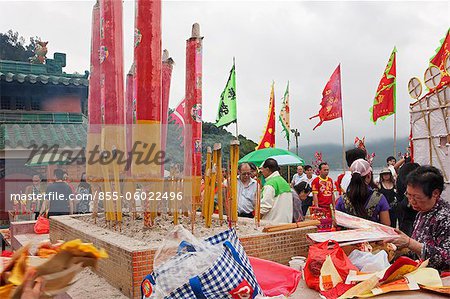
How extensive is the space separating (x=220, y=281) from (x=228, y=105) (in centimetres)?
703

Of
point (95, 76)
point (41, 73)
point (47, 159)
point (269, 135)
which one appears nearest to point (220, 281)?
point (95, 76)

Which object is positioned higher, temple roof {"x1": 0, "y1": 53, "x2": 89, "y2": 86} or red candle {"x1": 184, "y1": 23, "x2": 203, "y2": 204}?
temple roof {"x1": 0, "y1": 53, "x2": 89, "y2": 86}

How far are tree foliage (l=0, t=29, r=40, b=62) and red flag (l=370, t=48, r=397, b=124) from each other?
16.2 m

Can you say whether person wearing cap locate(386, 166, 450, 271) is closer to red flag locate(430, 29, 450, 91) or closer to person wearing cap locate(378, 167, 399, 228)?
person wearing cap locate(378, 167, 399, 228)

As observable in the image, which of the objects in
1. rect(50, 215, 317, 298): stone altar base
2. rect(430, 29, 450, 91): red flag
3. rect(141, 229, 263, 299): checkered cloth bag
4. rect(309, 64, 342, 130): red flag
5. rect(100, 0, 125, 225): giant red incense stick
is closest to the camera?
rect(141, 229, 263, 299): checkered cloth bag

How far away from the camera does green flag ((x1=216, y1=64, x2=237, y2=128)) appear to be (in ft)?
28.3

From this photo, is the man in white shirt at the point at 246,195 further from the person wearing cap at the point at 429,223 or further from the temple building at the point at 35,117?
the temple building at the point at 35,117

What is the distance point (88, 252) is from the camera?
4.30 ft

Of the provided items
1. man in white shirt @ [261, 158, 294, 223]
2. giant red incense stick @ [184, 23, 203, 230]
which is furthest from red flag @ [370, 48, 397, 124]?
giant red incense stick @ [184, 23, 203, 230]

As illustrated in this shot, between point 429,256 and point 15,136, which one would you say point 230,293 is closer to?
point 429,256

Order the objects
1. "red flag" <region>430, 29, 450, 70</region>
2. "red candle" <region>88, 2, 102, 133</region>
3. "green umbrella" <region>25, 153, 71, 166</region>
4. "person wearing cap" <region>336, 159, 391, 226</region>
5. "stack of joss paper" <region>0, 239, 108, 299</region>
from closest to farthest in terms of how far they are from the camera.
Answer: "stack of joss paper" <region>0, 239, 108, 299</region> → "person wearing cap" <region>336, 159, 391, 226</region> → "red candle" <region>88, 2, 102, 133</region> → "red flag" <region>430, 29, 450, 70</region> → "green umbrella" <region>25, 153, 71, 166</region>

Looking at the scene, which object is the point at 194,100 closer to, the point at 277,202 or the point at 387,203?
the point at 277,202

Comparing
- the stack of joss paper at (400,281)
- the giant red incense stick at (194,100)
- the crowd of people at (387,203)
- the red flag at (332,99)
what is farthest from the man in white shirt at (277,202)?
the red flag at (332,99)

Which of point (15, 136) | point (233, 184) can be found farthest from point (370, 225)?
point (15, 136)
